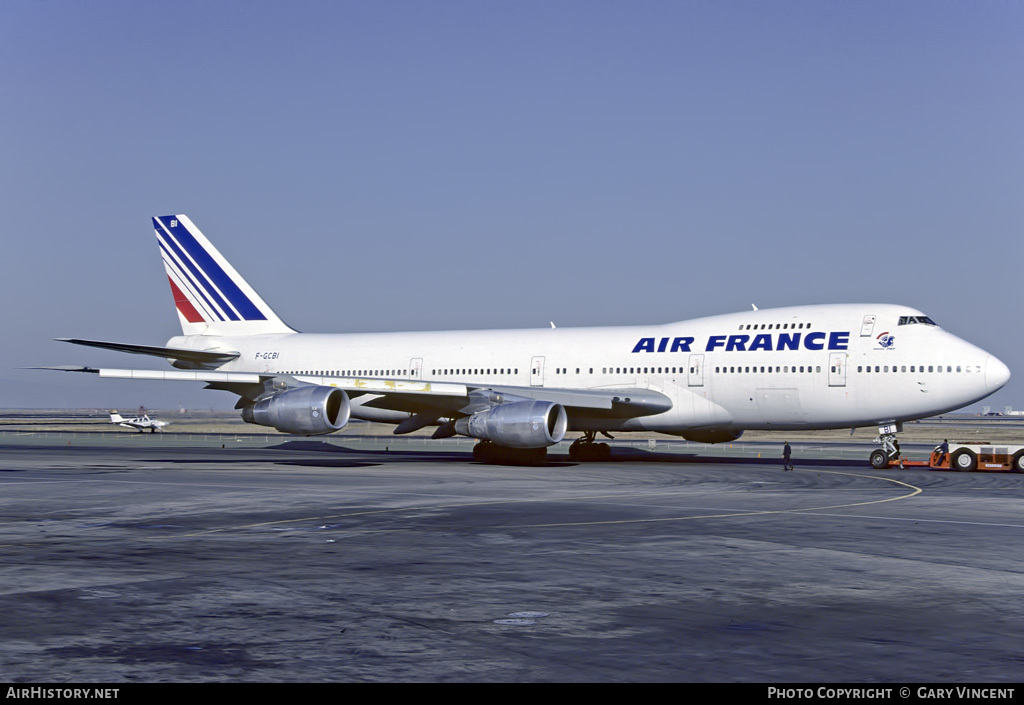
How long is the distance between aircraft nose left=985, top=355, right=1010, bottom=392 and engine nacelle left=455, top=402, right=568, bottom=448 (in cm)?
1417

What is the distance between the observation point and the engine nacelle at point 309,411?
119 ft

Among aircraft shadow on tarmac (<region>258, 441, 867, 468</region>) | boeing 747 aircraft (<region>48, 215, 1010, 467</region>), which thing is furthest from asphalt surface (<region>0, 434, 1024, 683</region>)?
aircraft shadow on tarmac (<region>258, 441, 867, 468</region>)

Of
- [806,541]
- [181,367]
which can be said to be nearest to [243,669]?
[806,541]

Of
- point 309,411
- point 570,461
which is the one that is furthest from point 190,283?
point 570,461

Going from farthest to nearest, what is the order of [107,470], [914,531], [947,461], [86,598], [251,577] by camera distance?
[947,461] < [107,470] < [914,531] < [251,577] < [86,598]

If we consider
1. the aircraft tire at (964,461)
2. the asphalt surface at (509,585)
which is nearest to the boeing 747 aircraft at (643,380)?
the aircraft tire at (964,461)

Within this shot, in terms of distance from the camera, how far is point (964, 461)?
35906mm

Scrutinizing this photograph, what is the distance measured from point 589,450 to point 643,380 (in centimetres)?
617

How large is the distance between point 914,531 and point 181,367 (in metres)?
38.5

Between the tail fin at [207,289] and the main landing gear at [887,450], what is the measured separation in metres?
28.5

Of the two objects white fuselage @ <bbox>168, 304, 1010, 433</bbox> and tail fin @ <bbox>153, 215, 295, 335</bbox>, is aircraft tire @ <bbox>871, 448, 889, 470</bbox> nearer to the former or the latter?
white fuselage @ <bbox>168, 304, 1010, 433</bbox>

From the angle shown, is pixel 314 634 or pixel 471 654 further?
pixel 314 634
